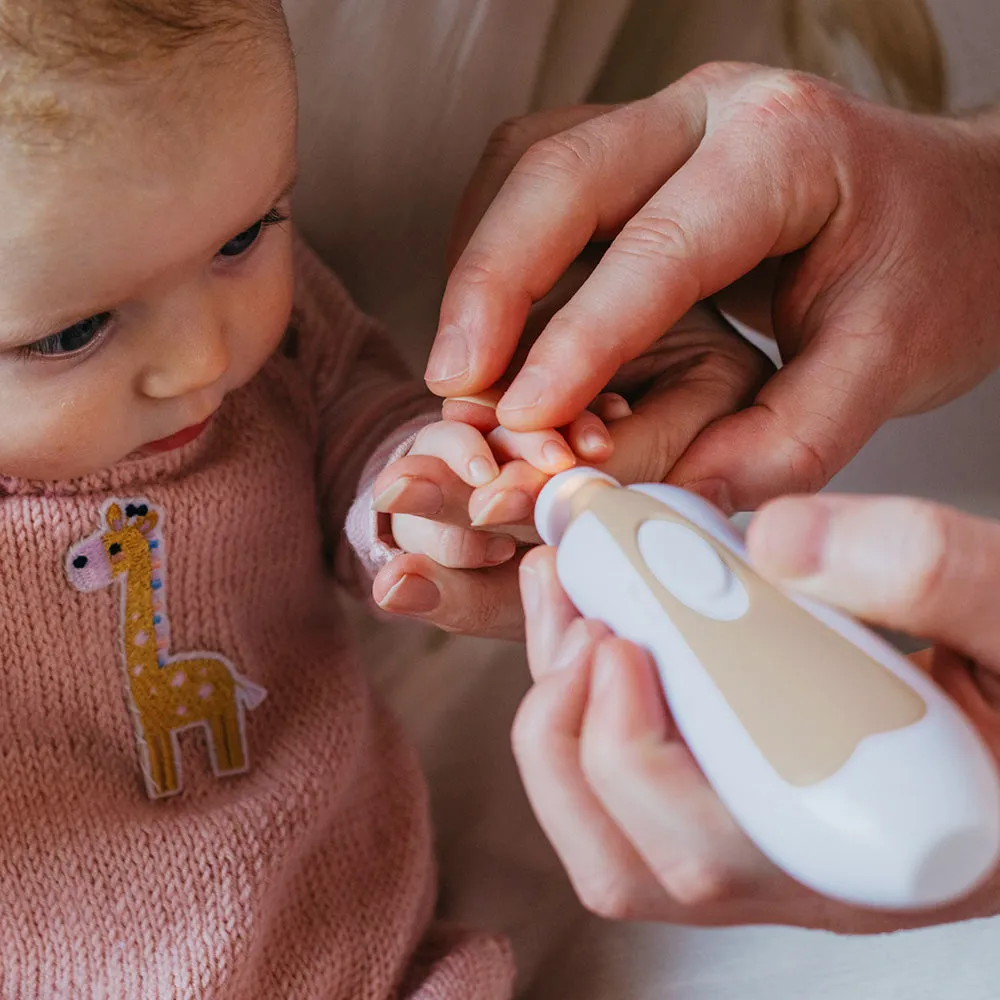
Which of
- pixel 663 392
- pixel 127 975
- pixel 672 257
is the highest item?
pixel 672 257

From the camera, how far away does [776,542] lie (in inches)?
18.4

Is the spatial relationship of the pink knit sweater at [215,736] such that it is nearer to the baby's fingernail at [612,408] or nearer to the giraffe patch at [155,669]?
the giraffe patch at [155,669]

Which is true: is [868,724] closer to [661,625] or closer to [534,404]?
[661,625]

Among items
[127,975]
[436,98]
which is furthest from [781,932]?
[436,98]

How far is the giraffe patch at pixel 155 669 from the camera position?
72 centimetres

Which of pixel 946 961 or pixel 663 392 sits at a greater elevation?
pixel 663 392

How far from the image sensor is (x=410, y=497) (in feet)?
2.05

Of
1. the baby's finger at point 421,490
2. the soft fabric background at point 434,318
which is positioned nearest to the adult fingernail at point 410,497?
the baby's finger at point 421,490

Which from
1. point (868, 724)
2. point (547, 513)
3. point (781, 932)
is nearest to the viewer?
point (868, 724)

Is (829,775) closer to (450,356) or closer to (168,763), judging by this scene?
(450,356)

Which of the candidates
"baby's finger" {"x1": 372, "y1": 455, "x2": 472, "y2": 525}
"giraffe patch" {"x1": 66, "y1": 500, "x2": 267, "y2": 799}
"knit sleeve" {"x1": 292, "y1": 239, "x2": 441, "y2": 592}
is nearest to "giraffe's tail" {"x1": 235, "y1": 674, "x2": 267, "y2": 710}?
"giraffe patch" {"x1": 66, "y1": 500, "x2": 267, "y2": 799}

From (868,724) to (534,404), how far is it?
0.25 m

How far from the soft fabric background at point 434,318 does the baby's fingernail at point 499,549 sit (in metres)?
0.31

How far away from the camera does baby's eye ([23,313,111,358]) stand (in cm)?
59
